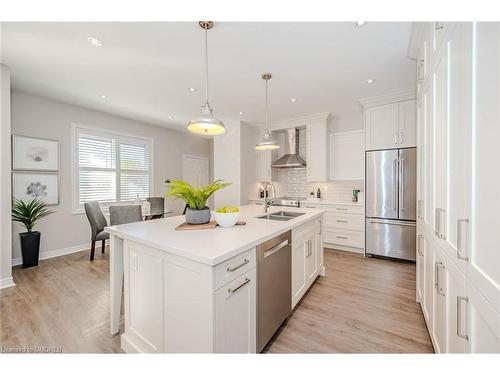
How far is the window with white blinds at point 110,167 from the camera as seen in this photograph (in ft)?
13.2

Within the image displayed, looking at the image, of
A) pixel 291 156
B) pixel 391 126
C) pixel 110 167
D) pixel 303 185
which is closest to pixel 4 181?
pixel 110 167

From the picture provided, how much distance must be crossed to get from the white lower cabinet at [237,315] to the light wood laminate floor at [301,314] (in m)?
0.43

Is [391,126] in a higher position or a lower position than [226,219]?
higher

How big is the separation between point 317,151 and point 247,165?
5.03ft

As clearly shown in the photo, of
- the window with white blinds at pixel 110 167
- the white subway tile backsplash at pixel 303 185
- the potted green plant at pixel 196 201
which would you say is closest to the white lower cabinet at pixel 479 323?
the potted green plant at pixel 196 201

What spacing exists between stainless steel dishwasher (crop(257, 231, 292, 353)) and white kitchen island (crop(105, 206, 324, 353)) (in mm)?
70

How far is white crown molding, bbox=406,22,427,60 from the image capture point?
1818 millimetres

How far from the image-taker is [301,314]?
6.69ft

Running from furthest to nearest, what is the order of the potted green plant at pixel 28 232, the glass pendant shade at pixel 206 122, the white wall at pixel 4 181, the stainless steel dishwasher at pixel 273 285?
1. the potted green plant at pixel 28 232
2. the white wall at pixel 4 181
3. the glass pendant shade at pixel 206 122
4. the stainless steel dishwasher at pixel 273 285

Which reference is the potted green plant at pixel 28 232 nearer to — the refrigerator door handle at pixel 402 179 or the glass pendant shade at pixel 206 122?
the glass pendant shade at pixel 206 122

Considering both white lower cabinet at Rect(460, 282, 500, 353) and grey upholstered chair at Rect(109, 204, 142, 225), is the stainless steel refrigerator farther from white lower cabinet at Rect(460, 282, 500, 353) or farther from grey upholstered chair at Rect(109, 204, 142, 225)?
grey upholstered chair at Rect(109, 204, 142, 225)

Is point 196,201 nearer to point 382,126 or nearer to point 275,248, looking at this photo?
point 275,248
